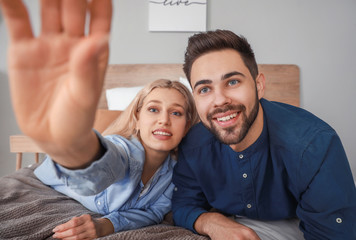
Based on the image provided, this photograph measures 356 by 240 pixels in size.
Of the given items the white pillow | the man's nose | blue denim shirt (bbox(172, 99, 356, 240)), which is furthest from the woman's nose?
the white pillow

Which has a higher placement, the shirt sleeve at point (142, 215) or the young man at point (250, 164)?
the young man at point (250, 164)

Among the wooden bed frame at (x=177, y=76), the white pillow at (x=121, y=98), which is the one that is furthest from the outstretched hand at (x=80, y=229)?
the wooden bed frame at (x=177, y=76)

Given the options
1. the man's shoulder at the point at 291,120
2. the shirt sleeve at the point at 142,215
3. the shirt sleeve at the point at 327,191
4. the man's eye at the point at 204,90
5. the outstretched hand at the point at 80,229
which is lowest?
the shirt sleeve at the point at 142,215

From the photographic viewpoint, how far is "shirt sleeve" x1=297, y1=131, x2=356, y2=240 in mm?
793

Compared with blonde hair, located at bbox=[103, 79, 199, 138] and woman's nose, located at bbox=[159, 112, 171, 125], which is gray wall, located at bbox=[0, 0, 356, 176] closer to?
blonde hair, located at bbox=[103, 79, 199, 138]

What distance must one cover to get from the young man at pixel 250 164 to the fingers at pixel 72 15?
0.59 meters

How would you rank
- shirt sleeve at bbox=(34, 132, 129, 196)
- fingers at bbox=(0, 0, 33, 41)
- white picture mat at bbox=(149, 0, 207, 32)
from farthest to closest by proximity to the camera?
white picture mat at bbox=(149, 0, 207, 32) → shirt sleeve at bbox=(34, 132, 129, 196) → fingers at bbox=(0, 0, 33, 41)

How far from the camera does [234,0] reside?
7.11 feet

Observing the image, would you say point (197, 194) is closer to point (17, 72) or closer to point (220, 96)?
point (220, 96)

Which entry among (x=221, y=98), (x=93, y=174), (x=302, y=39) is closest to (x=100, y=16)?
(x=93, y=174)

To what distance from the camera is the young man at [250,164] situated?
815 mm

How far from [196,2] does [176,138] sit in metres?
1.47

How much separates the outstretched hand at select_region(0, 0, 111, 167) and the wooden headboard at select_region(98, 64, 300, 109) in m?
1.73

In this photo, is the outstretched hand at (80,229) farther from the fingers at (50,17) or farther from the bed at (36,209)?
the fingers at (50,17)
